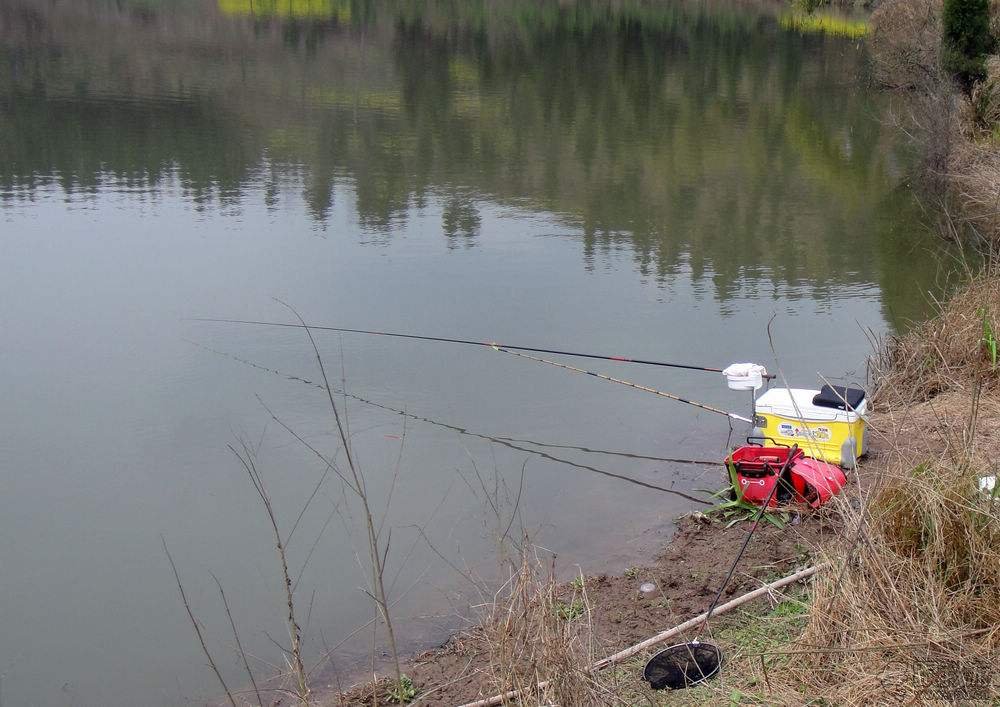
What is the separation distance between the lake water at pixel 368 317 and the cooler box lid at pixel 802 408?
1.54ft

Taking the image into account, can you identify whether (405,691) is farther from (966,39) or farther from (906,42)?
(906,42)

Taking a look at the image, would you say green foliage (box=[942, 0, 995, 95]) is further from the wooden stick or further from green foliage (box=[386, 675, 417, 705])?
green foliage (box=[386, 675, 417, 705])

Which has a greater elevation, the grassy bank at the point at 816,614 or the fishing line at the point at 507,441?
the grassy bank at the point at 816,614

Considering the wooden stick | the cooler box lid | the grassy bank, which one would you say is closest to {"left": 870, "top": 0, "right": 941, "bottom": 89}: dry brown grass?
the cooler box lid

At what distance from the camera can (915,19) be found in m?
16.8

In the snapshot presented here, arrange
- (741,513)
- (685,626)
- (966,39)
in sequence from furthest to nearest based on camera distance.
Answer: (966,39)
(741,513)
(685,626)

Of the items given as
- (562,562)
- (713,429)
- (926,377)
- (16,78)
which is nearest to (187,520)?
(562,562)

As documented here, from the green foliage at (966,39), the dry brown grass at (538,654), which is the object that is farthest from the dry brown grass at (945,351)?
the green foliage at (966,39)

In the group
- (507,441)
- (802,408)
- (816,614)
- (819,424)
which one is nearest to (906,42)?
(507,441)

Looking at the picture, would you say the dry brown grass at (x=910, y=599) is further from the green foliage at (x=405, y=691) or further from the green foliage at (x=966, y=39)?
the green foliage at (x=966, y=39)

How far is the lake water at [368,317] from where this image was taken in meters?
4.83

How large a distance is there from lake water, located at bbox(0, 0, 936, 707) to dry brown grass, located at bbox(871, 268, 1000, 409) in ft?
2.68

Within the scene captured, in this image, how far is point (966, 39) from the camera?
1376 cm

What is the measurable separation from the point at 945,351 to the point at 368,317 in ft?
12.9
